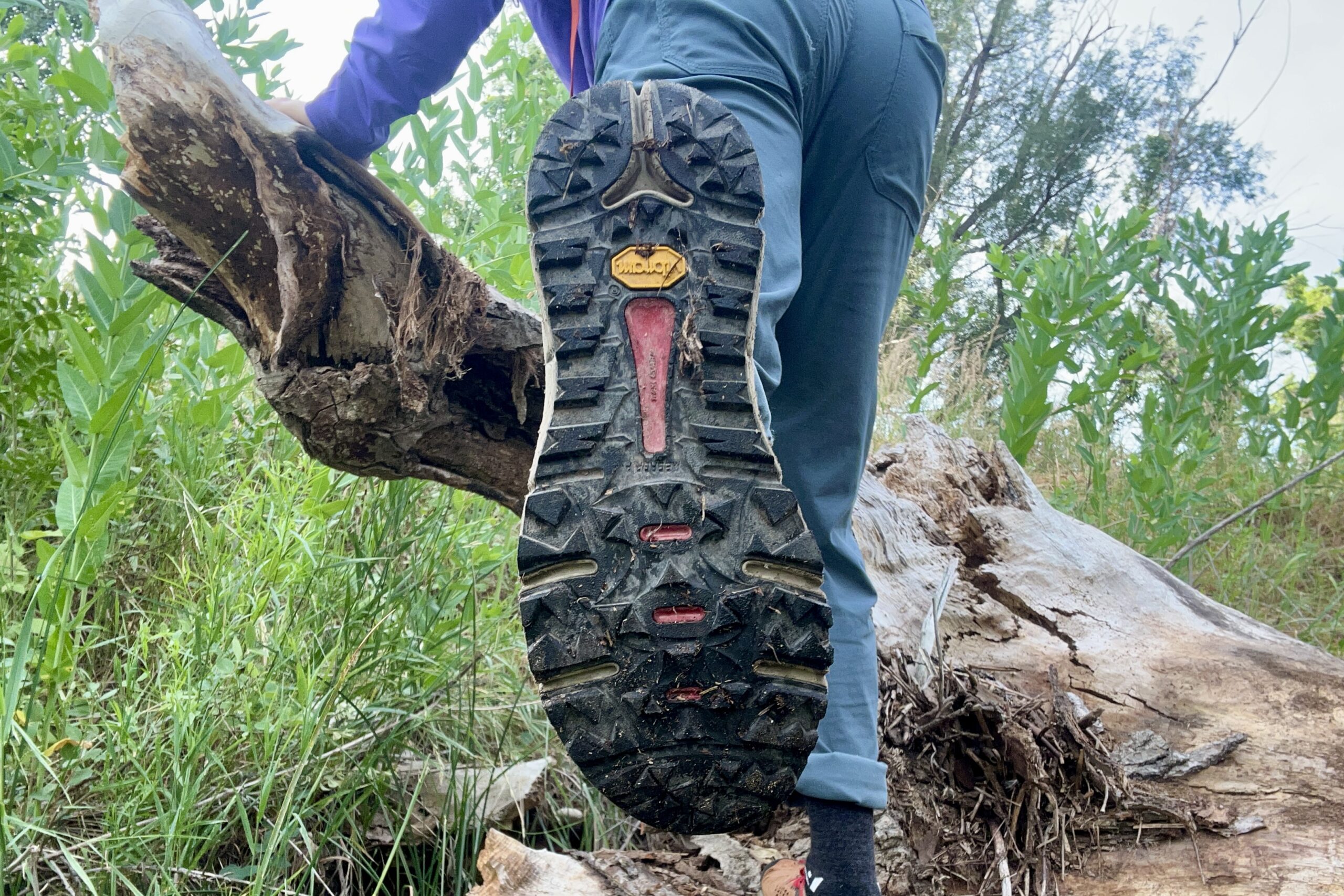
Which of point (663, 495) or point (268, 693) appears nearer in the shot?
point (663, 495)

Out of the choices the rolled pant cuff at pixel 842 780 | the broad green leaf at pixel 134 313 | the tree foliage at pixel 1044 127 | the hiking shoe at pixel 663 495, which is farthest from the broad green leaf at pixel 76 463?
the tree foliage at pixel 1044 127

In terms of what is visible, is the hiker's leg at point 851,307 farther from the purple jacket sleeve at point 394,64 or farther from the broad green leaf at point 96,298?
the broad green leaf at point 96,298

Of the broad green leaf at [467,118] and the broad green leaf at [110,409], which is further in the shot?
the broad green leaf at [467,118]

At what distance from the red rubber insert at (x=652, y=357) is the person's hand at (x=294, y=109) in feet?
2.47

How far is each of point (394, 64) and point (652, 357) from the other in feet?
→ 2.36

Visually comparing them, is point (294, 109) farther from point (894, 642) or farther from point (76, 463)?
point (894, 642)

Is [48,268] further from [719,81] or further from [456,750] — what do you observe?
[719,81]

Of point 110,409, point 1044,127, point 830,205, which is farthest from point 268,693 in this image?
point 1044,127

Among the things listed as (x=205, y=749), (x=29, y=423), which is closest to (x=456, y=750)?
(x=205, y=749)

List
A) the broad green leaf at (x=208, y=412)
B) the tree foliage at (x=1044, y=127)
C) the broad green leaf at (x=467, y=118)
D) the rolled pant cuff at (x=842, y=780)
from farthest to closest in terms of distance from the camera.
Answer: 1. the tree foliage at (x=1044, y=127)
2. the broad green leaf at (x=467, y=118)
3. the broad green leaf at (x=208, y=412)
4. the rolled pant cuff at (x=842, y=780)

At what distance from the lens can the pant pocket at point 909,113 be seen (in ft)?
4.17

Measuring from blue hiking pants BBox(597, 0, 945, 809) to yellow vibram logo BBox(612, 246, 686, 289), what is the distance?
0.41 feet

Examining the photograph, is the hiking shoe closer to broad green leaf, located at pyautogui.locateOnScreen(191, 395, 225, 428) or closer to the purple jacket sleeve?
the purple jacket sleeve

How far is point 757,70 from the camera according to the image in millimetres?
1095
